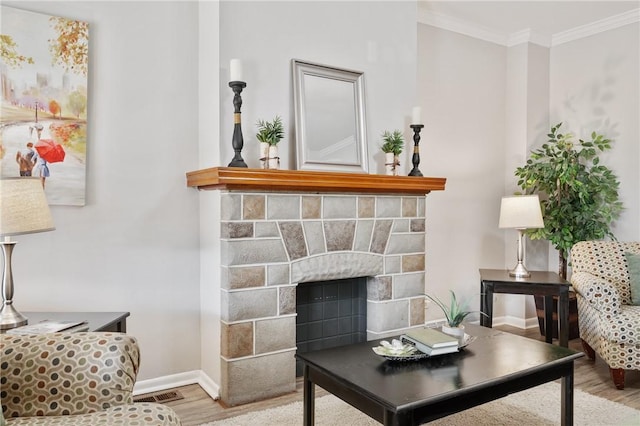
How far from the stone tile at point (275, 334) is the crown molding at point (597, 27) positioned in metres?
3.71

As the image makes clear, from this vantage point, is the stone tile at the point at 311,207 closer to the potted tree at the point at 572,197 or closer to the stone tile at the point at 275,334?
the stone tile at the point at 275,334

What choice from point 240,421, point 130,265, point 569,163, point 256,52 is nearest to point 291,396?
point 240,421

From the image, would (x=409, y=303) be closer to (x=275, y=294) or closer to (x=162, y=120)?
(x=275, y=294)

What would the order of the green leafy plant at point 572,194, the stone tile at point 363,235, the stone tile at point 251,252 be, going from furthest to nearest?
the green leafy plant at point 572,194 < the stone tile at point 363,235 < the stone tile at point 251,252

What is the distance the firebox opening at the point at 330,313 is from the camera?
3199mm

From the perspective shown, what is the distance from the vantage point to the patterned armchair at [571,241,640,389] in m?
2.89

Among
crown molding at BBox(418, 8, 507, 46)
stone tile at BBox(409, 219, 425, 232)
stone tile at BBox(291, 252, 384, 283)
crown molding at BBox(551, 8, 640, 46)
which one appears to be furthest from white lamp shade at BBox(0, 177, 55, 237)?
crown molding at BBox(551, 8, 640, 46)

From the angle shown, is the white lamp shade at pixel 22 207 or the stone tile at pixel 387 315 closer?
the white lamp shade at pixel 22 207

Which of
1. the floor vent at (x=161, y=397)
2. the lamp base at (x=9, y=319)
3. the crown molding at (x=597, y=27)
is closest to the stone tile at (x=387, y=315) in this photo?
the floor vent at (x=161, y=397)

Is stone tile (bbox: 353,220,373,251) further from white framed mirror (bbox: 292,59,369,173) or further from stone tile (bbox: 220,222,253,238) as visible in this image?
stone tile (bbox: 220,222,253,238)

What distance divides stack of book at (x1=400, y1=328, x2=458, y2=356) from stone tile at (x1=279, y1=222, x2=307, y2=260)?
0.95m

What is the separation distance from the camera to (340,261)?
312cm

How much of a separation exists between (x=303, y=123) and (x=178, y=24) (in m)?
0.98

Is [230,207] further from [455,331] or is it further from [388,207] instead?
[455,331]
